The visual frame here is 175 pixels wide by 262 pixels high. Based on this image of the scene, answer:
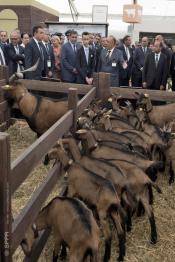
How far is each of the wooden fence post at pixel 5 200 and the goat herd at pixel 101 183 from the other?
76cm

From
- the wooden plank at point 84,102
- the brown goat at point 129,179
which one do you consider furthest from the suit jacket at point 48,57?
the brown goat at point 129,179

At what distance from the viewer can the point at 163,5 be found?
3459cm

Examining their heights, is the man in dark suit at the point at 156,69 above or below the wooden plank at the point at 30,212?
above

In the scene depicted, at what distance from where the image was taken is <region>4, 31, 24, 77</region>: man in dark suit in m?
10.1

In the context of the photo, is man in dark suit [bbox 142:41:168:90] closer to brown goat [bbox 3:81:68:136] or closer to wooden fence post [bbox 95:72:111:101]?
wooden fence post [bbox 95:72:111:101]

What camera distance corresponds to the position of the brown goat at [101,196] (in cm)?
407

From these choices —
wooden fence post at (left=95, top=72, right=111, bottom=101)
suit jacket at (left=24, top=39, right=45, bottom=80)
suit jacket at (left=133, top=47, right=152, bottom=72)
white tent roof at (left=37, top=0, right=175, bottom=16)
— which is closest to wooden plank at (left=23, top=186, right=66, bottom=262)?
wooden fence post at (left=95, top=72, right=111, bottom=101)

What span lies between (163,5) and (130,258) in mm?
Result: 33367

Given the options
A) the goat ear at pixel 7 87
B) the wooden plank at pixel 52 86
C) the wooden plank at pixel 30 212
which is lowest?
the wooden plank at pixel 30 212

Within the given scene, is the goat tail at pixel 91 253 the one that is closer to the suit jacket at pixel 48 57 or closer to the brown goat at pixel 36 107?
the brown goat at pixel 36 107

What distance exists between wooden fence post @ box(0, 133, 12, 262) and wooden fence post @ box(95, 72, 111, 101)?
5.36 meters

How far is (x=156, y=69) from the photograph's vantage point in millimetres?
9492

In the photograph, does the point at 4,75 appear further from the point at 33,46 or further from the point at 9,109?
the point at 33,46

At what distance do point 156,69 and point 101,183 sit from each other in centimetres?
592
